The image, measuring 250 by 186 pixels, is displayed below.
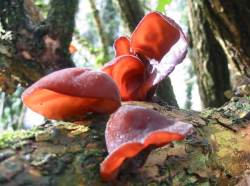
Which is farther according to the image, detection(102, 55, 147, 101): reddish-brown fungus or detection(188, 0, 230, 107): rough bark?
detection(188, 0, 230, 107): rough bark

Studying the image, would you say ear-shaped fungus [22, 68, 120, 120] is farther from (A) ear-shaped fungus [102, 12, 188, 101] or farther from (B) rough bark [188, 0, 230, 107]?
(B) rough bark [188, 0, 230, 107]

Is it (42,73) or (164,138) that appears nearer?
(164,138)

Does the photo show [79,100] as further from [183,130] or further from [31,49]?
[31,49]

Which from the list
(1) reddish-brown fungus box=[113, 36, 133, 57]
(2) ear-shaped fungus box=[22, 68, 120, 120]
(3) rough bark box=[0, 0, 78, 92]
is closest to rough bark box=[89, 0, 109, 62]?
(3) rough bark box=[0, 0, 78, 92]

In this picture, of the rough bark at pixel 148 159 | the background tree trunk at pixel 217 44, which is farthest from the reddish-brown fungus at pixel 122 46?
the background tree trunk at pixel 217 44

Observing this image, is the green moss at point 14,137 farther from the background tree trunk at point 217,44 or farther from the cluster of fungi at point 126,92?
the background tree trunk at point 217,44

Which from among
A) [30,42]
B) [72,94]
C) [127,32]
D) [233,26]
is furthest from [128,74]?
[127,32]

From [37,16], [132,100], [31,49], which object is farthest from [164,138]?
[37,16]
